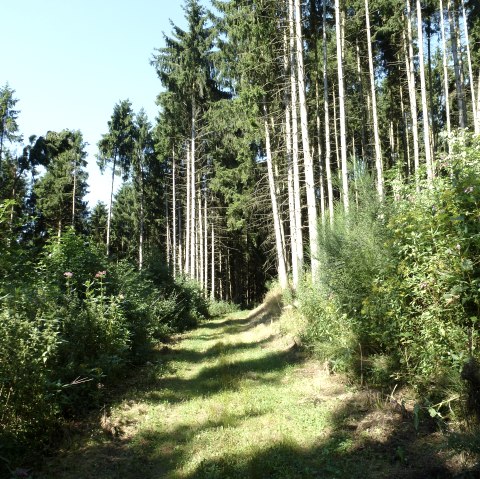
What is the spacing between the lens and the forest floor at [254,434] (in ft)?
14.0

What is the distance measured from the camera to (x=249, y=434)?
5.34m

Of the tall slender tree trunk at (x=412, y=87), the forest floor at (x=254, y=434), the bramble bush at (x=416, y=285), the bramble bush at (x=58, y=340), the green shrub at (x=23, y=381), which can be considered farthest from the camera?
the tall slender tree trunk at (x=412, y=87)

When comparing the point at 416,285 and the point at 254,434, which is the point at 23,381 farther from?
the point at 416,285

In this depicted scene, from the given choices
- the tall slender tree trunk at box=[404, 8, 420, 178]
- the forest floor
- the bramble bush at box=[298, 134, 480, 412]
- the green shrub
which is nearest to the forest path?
the forest floor

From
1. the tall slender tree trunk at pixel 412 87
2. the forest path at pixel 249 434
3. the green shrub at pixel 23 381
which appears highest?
the tall slender tree trunk at pixel 412 87

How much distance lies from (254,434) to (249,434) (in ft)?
0.25

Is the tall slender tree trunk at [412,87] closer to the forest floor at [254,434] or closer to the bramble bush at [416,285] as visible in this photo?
the bramble bush at [416,285]

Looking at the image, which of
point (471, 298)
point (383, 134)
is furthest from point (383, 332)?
point (383, 134)

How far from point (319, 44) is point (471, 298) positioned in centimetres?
1982

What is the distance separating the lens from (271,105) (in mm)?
19562

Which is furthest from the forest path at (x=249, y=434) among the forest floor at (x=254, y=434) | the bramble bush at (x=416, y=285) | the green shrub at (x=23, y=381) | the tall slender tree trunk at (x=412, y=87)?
the tall slender tree trunk at (x=412, y=87)

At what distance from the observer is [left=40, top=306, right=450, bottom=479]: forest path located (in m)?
4.32

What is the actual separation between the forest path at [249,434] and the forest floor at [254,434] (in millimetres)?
14

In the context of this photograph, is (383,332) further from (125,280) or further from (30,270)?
(125,280)
